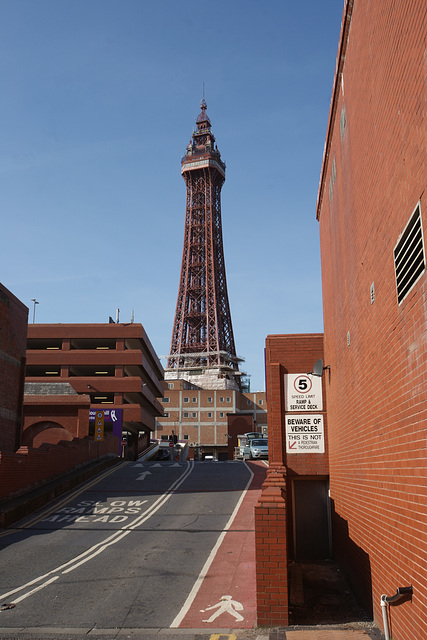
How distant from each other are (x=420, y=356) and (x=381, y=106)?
3369 mm

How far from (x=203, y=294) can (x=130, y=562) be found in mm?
111919

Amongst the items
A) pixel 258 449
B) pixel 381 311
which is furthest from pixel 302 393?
pixel 258 449

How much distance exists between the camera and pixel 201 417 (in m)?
100

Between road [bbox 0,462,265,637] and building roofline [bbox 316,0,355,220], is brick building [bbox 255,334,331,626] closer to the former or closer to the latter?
road [bbox 0,462,265,637]

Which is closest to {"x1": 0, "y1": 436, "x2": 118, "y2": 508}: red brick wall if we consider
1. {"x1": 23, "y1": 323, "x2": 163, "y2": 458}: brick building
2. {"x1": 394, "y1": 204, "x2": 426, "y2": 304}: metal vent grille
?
{"x1": 394, "y1": 204, "x2": 426, "y2": 304}: metal vent grille

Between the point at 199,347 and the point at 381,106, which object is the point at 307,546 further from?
the point at 199,347

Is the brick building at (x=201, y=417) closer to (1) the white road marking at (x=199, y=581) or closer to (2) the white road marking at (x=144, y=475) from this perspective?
(2) the white road marking at (x=144, y=475)

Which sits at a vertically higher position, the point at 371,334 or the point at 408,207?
the point at 408,207

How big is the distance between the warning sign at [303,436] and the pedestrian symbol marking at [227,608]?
6.24m

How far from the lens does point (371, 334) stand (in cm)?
865

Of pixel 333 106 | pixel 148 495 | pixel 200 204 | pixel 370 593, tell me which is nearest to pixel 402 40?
pixel 333 106

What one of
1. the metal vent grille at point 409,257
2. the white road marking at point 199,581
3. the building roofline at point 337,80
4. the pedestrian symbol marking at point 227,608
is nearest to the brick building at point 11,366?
the white road marking at point 199,581

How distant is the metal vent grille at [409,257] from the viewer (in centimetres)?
559

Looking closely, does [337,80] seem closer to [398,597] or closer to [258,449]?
[398,597]
